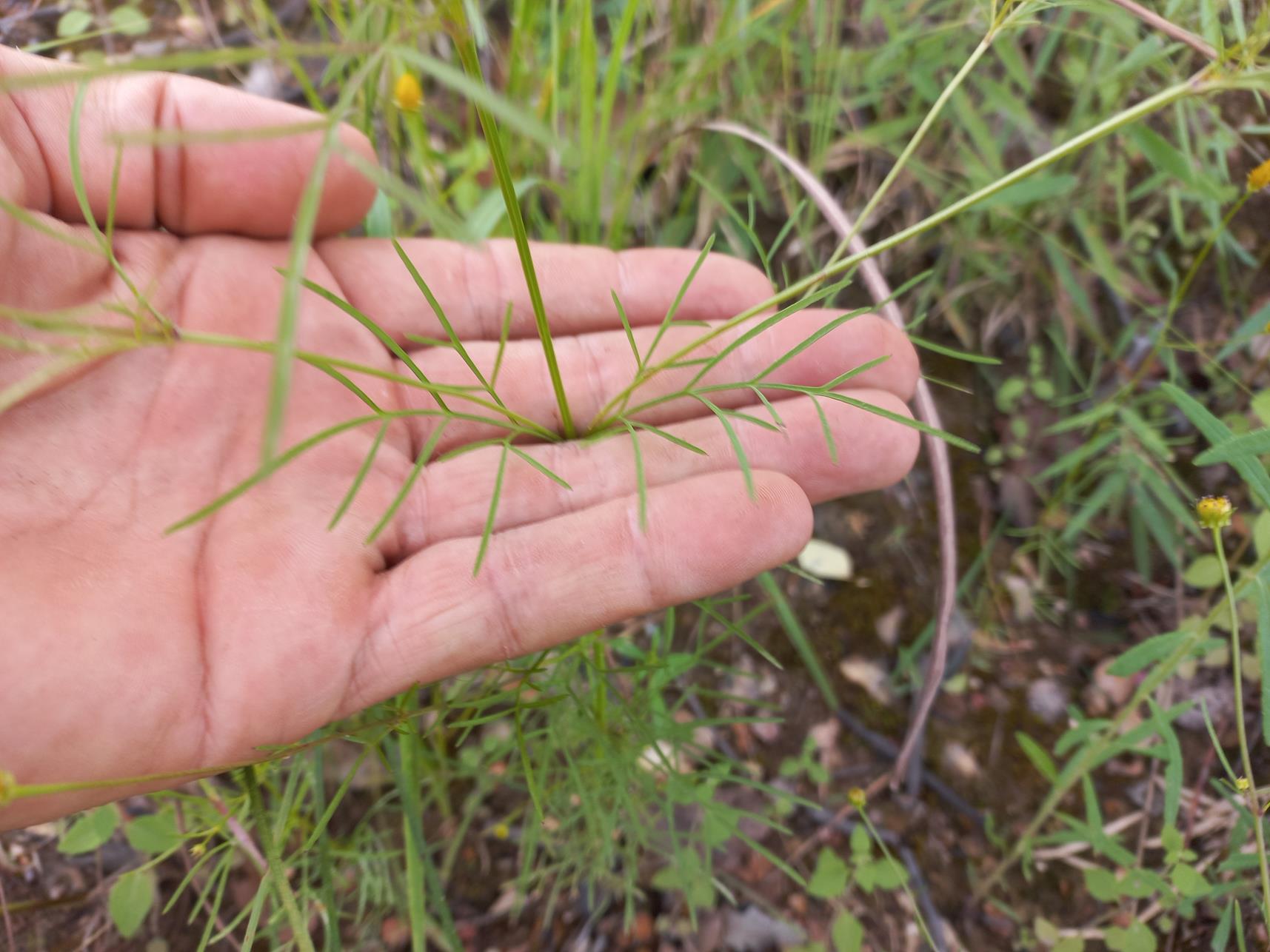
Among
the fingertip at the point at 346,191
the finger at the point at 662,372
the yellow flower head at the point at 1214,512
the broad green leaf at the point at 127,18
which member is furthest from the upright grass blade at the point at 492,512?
the broad green leaf at the point at 127,18

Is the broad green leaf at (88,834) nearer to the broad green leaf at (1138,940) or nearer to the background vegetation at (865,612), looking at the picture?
the background vegetation at (865,612)

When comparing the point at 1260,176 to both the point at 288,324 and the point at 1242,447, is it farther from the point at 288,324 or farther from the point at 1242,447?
the point at 288,324

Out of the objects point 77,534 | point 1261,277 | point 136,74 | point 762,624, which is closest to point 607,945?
point 762,624

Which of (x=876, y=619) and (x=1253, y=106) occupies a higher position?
(x=1253, y=106)

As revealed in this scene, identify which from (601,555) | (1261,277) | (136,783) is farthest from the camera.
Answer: (1261,277)

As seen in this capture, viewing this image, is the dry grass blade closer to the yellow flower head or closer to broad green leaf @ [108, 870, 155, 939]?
the yellow flower head

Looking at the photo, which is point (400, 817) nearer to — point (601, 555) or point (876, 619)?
point (601, 555)
